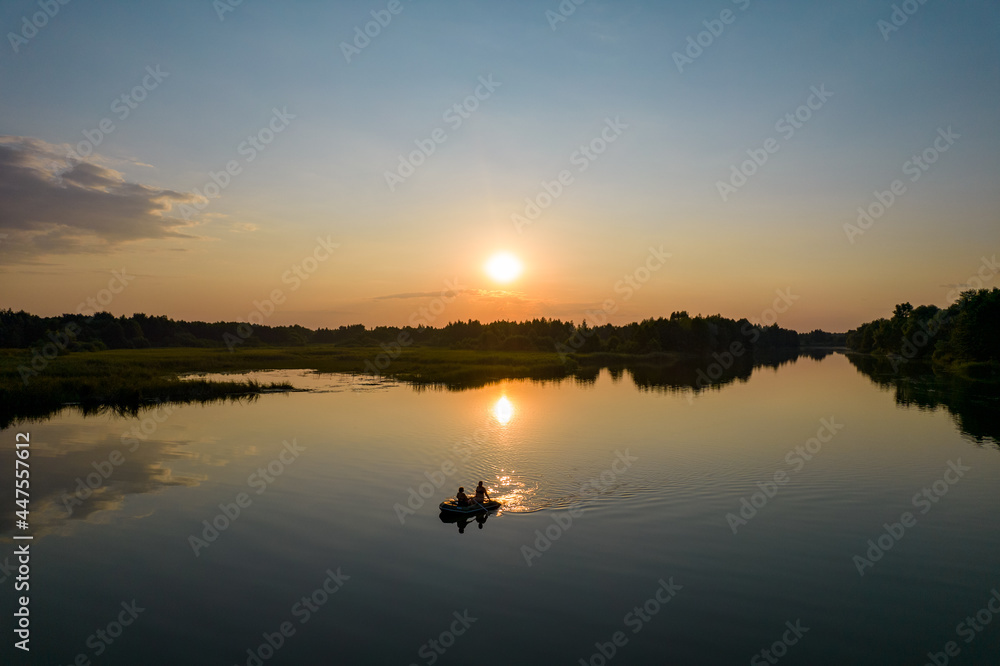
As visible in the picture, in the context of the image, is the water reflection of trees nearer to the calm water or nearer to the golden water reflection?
the calm water

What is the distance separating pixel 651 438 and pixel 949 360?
367 feet

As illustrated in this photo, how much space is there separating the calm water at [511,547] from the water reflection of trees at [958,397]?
156 inches

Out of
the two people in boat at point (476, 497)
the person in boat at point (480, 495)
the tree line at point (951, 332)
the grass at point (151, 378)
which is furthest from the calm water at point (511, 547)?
the tree line at point (951, 332)

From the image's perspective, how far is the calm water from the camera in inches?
586

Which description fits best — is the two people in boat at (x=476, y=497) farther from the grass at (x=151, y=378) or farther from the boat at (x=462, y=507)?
the grass at (x=151, y=378)

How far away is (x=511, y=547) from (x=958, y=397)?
220 feet

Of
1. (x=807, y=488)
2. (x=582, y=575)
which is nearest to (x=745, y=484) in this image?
(x=807, y=488)

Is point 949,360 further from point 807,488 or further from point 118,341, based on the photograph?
Result: point 118,341

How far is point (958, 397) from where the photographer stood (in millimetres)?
65062

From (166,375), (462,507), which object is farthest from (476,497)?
(166,375)

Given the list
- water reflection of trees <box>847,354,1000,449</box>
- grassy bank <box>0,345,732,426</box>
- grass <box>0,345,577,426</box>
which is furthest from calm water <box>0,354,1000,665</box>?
grassy bank <box>0,345,732,426</box>

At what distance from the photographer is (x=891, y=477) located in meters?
31.0

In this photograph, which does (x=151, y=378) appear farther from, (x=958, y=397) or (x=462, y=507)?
(x=958, y=397)

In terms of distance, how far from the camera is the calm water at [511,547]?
586 inches
